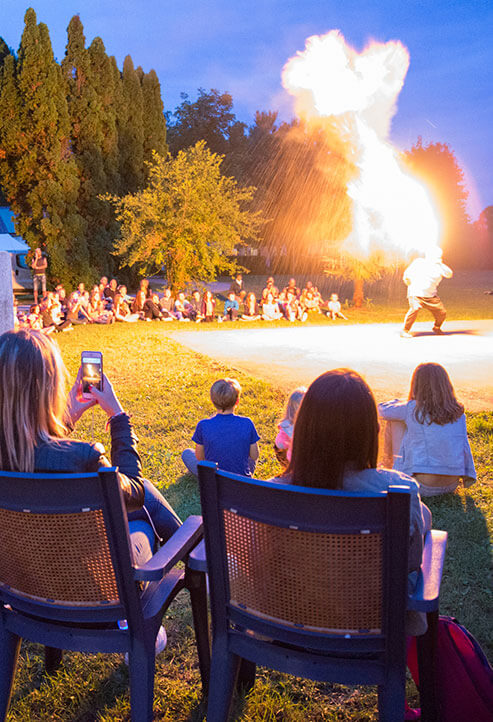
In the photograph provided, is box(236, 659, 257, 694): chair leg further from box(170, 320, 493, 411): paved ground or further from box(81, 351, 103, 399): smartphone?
box(170, 320, 493, 411): paved ground

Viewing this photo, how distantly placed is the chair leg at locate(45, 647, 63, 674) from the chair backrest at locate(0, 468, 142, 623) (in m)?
0.83

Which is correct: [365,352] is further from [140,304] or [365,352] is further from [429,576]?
[429,576]

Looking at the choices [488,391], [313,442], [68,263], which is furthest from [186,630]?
[68,263]

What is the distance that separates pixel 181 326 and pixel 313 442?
15.0m

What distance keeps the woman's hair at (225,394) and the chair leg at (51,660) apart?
2.22 metres

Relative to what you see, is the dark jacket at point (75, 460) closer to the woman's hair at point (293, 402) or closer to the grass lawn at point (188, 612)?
the grass lawn at point (188, 612)

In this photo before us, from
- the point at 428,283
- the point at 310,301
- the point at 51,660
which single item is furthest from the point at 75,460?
the point at 310,301

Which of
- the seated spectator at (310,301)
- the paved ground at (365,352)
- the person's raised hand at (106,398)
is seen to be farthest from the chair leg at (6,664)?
the seated spectator at (310,301)

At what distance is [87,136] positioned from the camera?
26250mm

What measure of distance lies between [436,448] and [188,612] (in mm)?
2369

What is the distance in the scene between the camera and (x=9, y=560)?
2236 millimetres

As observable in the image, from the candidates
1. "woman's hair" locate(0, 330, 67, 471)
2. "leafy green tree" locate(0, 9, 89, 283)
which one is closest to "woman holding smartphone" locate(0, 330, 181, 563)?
"woman's hair" locate(0, 330, 67, 471)

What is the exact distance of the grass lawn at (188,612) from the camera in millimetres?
2707

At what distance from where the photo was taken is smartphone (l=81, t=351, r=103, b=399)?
3.11m
